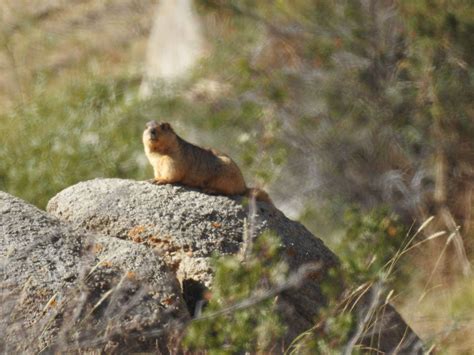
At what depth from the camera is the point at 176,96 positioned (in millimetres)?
11555

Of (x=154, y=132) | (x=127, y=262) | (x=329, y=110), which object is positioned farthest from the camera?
(x=329, y=110)

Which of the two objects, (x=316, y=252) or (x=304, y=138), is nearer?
(x=316, y=252)

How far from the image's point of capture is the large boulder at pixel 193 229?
5938 mm

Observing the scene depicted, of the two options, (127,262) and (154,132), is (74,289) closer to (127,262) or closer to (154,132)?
(127,262)

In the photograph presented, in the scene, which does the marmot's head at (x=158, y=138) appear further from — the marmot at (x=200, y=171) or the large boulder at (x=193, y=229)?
the large boulder at (x=193, y=229)

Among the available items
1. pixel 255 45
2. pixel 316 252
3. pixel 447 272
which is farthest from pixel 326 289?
pixel 255 45

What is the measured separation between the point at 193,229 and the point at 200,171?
996 mm

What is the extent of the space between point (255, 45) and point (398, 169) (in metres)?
2.16

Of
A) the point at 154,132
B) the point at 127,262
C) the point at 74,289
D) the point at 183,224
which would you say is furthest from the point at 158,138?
the point at 74,289

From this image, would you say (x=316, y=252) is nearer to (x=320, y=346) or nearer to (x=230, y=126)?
(x=320, y=346)

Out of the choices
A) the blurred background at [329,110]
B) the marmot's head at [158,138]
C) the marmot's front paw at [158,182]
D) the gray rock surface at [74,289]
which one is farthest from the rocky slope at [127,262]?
the blurred background at [329,110]

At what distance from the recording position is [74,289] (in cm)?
472

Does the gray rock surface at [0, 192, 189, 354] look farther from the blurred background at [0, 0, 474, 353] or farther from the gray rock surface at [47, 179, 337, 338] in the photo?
the blurred background at [0, 0, 474, 353]

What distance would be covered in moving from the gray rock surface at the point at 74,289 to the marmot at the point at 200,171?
1.19 meters
